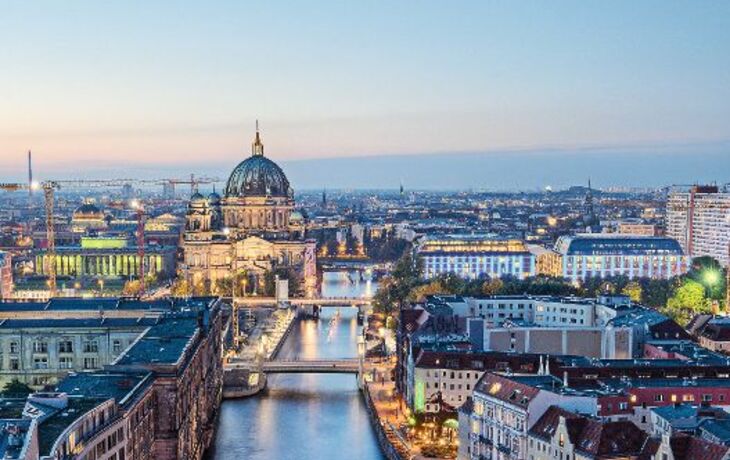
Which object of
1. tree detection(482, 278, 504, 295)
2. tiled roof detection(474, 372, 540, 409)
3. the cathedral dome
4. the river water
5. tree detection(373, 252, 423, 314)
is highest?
the cathedral dome

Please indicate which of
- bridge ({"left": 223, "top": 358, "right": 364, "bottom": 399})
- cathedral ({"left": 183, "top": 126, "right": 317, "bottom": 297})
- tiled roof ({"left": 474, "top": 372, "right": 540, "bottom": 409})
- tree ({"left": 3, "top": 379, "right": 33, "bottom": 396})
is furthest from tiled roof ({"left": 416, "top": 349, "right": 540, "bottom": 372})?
cathedral ({"left": 183, "top": 126, "right": 317, "bottom": 297})

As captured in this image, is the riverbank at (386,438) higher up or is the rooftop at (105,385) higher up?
the rooftop at (105,385)

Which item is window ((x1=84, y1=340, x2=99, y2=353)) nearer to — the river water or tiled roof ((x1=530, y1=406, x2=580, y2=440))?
the river water

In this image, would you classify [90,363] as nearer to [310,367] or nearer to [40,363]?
[40,363]

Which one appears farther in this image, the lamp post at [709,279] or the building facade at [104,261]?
the building facade at [104,261]

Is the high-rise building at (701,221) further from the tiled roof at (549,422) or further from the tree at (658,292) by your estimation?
the tiled roof at (549,422)

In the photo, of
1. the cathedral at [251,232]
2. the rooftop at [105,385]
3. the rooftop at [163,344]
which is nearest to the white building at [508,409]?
the rooftop at [163,344]

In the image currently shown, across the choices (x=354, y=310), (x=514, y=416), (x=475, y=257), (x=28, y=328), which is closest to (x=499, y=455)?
(x=514, y=416)
